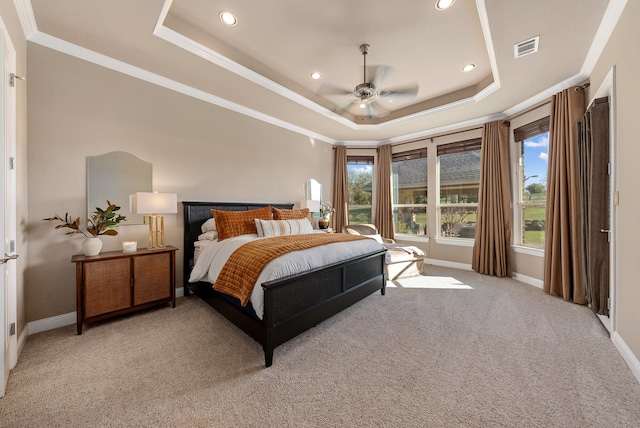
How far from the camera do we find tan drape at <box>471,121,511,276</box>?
4312 mm

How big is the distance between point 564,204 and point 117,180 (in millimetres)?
5673

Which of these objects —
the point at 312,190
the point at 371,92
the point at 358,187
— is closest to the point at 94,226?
the point at 371,92

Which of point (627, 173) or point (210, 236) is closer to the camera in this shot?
point (627, 173)

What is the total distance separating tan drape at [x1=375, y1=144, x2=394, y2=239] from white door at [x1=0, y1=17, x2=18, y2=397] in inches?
217

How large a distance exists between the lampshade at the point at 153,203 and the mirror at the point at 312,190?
2.84 meters

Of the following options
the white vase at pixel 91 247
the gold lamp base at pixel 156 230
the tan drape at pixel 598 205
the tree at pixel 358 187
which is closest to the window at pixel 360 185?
the tree at pixel 358 187

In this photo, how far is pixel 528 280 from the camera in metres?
4.01

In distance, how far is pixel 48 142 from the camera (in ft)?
8.31

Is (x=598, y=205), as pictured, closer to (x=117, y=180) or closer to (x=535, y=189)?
(x=535, y=189)

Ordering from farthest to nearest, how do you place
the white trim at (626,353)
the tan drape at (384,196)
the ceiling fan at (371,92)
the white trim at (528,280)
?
the tan drape at (384,196) → the white trim at (528,280) → the ceiling fan at (371,92) → the white trim at (626,353)

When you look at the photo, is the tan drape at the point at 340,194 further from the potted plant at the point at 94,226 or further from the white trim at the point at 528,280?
the potted plant at the point at 94,226

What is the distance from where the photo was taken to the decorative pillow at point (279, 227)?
3.33m

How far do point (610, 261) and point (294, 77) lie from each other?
415 centimetres

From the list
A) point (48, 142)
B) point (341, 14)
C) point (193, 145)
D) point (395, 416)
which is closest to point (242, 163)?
point (193, 145)
